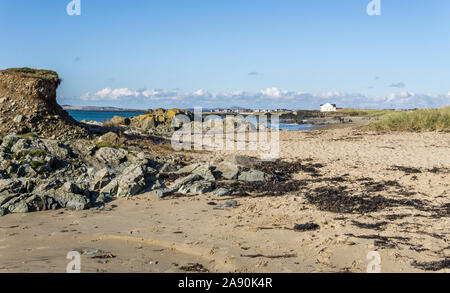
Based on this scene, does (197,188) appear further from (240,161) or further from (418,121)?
(418,121)

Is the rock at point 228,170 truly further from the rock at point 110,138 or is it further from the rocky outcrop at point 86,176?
the rock at point 110,138

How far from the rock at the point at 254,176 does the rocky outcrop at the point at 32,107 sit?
6.85 m

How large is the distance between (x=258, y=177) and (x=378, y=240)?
4.67 meters

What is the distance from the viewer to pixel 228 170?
11.0m

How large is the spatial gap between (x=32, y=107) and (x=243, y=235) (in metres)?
10.9

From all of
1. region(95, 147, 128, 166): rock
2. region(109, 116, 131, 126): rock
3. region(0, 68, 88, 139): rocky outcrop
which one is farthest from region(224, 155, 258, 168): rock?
region(109, 116, 131, 126): rock

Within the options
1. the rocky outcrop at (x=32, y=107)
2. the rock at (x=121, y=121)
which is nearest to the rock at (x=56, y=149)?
the rocky outcrop at (x=32, y=107)

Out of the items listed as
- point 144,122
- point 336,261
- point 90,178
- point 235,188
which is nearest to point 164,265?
point 336,261

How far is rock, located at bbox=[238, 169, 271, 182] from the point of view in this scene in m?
10.5

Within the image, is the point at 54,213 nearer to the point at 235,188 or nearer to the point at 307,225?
the point at 235,188

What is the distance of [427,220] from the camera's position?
7121mm

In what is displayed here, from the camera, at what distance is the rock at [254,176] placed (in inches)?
414

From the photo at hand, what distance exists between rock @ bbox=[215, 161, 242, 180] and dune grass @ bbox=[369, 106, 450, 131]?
14.0m

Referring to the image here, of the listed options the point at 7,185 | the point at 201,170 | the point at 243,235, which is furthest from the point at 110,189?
the point at 243,235
